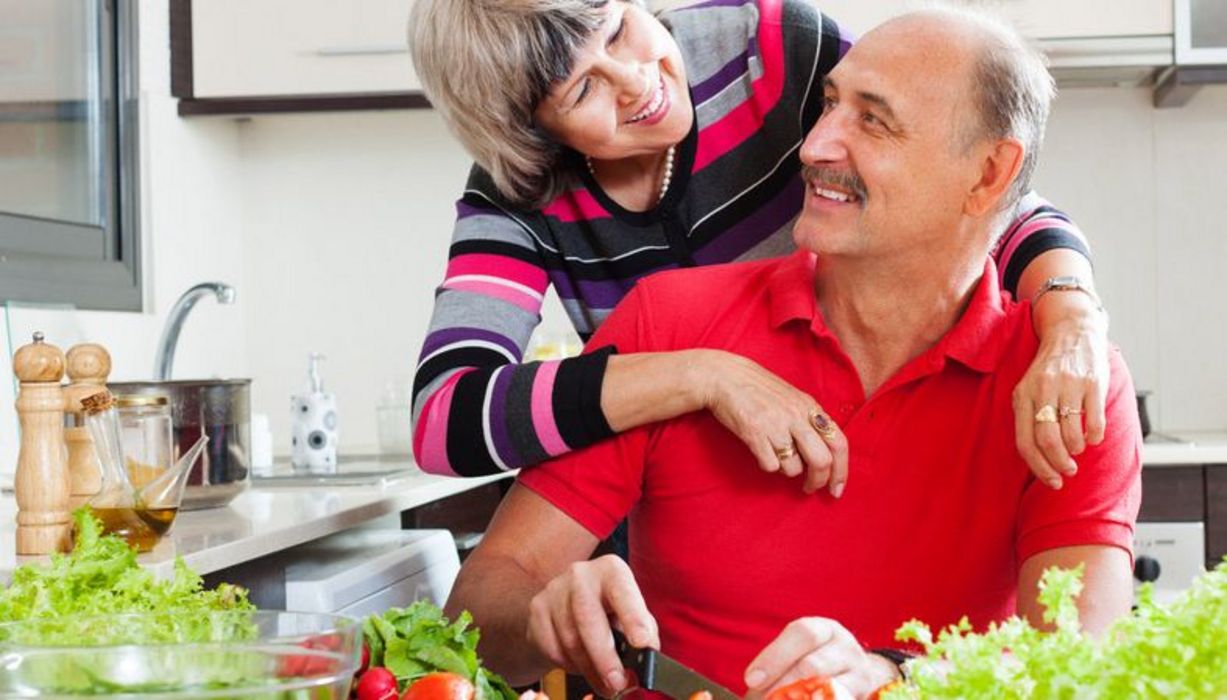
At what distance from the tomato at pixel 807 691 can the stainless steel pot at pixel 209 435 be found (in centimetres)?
148

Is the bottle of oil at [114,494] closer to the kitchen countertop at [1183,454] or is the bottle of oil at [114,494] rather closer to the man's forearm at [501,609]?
the man's forearm at [501,609]

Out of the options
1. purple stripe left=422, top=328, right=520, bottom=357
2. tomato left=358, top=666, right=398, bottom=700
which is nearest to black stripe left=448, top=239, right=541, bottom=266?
purple stripe left=422, top=328, right=520, bottom=357

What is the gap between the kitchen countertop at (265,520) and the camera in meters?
1.75

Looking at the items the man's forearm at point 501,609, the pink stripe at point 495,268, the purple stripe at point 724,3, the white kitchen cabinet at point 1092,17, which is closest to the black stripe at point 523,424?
the man's forearm at point 501,609

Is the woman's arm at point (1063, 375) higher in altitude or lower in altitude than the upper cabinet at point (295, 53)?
lower

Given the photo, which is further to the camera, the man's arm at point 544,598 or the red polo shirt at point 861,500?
the red polo shirt at point 861,500

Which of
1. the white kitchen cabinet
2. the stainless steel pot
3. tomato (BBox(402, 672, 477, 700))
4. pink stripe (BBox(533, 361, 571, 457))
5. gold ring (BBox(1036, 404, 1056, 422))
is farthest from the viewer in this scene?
the white kitchen cabinet

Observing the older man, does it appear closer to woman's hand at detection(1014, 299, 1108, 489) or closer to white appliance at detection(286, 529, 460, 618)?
woman's hand at detection(1014, 299, 1108, 489)

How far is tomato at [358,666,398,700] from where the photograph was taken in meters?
1.00

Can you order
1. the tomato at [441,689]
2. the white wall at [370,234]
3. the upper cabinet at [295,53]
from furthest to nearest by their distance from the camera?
the white wall at [370,234]
the upper cabinet at [295,53]
the tomato at [441,689]

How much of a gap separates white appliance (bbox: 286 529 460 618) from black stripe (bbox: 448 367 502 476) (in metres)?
0.41

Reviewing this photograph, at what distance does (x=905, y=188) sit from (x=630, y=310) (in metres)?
0.33

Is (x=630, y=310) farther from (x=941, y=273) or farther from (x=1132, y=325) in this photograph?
(x=1132, y=325)

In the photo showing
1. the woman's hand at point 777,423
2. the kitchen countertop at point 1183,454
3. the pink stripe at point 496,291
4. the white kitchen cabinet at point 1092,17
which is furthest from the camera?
the white kitchen cabinet at point 1092,17
